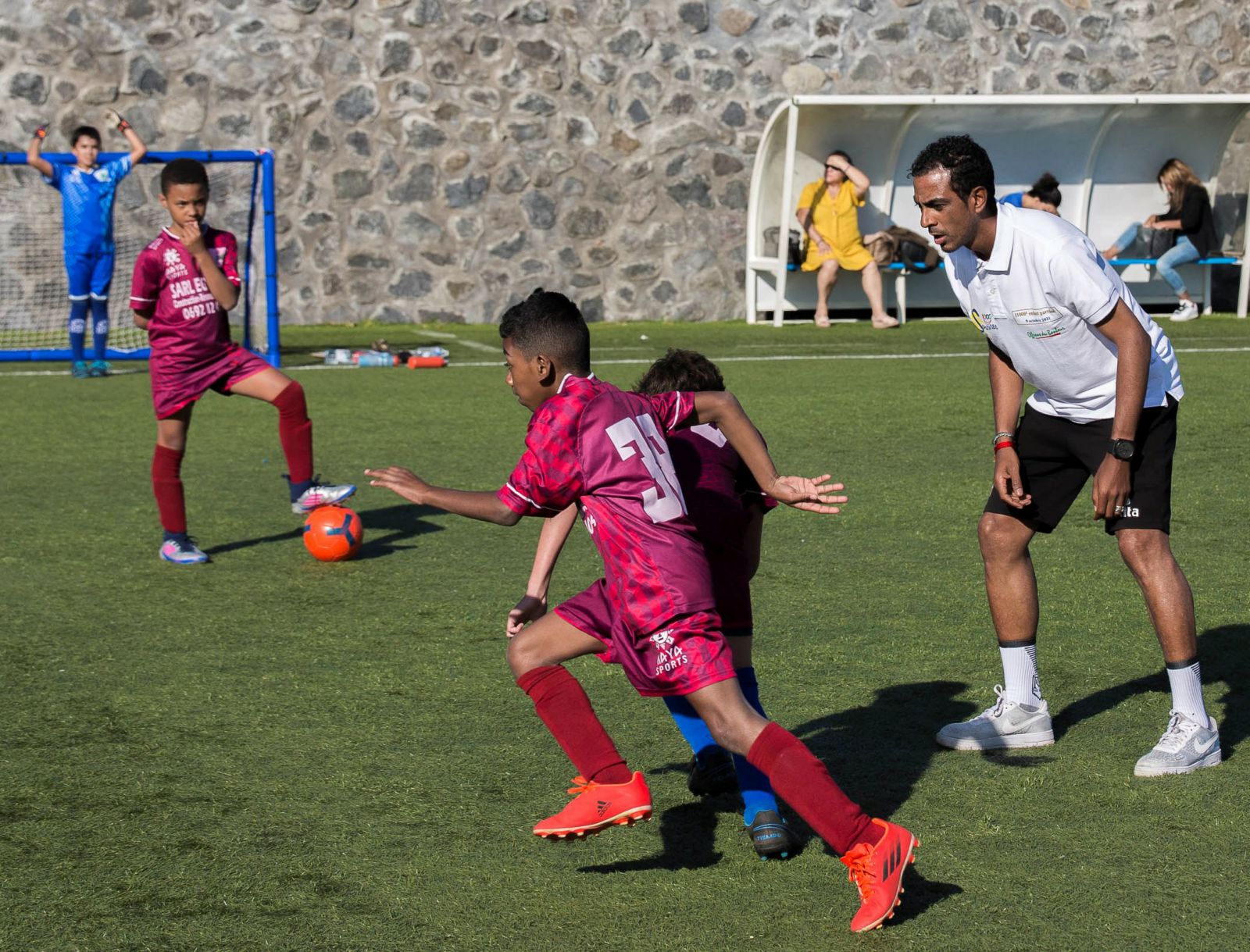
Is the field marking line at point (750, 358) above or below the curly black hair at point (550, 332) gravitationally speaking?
below

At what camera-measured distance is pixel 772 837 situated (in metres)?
3.76

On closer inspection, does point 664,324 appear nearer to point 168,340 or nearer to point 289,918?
point 168,340

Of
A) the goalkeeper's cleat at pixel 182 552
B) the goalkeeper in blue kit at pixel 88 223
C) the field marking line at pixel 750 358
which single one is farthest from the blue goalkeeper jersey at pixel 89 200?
the goalkeeper's cleat at pixel 182 552

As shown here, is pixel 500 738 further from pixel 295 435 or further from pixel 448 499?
pixel 295 435

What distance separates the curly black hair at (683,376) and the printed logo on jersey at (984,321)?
852 millimetres

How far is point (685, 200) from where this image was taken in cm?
1739

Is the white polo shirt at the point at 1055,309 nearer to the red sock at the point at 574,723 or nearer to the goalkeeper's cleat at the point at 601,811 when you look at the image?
the red sock at the point at 574,723

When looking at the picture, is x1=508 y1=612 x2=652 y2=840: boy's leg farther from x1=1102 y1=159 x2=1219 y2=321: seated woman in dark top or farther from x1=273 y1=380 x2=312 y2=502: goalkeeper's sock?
x1=1102 y1=159 x2=1219 y2=321: seated woman in dark top

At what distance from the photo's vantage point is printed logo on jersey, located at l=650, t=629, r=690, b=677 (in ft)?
11.8

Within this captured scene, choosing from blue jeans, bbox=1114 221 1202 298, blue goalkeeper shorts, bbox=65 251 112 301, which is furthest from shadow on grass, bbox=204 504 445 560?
blue jeans, bbox=1114 221 1202 298

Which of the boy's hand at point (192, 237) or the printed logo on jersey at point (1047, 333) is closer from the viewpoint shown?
the printed logo on jersey at point (1047, 333)

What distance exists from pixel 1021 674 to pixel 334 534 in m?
3.33

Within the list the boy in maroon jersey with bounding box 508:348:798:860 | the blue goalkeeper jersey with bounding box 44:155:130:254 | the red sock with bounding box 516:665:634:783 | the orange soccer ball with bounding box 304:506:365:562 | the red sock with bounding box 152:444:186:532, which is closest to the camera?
the red sock with bounding box 516:665:634:783

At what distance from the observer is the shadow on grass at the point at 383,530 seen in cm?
736
